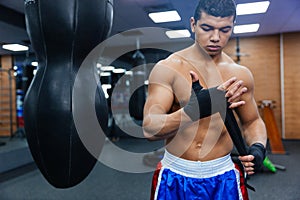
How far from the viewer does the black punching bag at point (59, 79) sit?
0.72m

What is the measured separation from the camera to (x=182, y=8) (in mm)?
4109

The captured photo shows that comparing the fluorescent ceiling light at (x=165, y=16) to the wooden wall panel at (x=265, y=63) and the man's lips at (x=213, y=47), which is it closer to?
the wooden wall panel at (x=265, y=63)

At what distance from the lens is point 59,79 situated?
2.42 feet

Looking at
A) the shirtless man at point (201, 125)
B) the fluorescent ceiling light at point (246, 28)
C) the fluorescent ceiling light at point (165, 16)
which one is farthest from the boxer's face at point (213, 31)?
the fluorescent ceiling light at point (246, 28)

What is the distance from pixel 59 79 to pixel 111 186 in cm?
290

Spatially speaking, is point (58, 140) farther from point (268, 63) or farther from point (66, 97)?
point (268, 63)

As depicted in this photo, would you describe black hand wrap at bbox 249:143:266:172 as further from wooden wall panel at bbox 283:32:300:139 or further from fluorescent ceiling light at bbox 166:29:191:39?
wooden wall panel at bbox 283:32:300:139

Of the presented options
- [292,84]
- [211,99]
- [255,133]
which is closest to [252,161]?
[255,133]

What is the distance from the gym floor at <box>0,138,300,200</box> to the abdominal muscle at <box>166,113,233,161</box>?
6.56ft

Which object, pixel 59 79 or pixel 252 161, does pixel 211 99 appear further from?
pixel 59 79

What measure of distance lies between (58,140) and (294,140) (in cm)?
670

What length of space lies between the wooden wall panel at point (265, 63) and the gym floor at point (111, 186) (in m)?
2.38

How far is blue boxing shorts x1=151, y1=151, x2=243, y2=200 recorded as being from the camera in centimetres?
110

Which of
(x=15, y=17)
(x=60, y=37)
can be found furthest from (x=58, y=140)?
(x=15, y=17)
